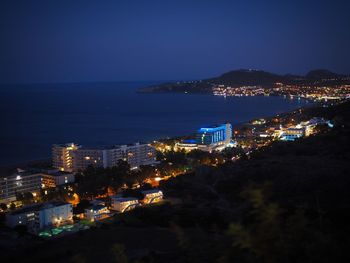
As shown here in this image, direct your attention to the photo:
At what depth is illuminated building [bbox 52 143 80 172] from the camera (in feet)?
50.7

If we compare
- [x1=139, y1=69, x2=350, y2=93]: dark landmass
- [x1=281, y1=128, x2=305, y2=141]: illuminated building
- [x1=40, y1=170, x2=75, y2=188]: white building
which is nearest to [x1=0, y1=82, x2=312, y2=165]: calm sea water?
[x1=40, y1=170, x2=75, y2=188]: white building

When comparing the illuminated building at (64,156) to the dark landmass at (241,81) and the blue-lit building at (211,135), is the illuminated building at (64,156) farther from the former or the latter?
the dark landmass at (241,81)

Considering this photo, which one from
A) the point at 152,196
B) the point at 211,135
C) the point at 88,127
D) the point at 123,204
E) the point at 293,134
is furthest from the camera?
the point at 88,127

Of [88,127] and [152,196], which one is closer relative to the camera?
[152,196]

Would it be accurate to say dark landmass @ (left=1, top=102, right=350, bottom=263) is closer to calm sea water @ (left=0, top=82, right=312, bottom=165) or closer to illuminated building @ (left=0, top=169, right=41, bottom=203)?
illuminated building @ (left=0, top=169, right=41, bottom=203)

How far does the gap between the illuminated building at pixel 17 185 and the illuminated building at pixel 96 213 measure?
3376 mm

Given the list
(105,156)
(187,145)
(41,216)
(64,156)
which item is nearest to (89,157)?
(105,156)

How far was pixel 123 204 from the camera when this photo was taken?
9.84 metres

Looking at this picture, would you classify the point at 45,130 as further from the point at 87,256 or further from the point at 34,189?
the point at 87,256

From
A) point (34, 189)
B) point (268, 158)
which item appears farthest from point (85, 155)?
point (268, 158)

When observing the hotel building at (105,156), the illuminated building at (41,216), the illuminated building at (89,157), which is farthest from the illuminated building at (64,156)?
the illuminated building at (41,216)

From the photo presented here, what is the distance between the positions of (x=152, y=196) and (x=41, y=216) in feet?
8.47

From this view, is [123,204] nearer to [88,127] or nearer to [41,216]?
[41,216]

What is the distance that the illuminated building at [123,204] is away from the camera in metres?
9.83
